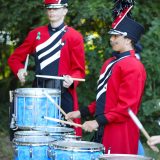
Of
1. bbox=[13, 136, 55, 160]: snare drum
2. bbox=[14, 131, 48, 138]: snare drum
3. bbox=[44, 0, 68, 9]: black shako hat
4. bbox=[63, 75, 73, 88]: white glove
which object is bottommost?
bbox=[13, 136, 55, 160]: snare drum

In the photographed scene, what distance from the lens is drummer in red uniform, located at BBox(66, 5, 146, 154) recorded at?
5781 millimetres

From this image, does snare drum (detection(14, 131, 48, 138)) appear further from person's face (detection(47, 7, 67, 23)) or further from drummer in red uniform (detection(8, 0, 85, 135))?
person's face (detection(47, 7, 67, 23))

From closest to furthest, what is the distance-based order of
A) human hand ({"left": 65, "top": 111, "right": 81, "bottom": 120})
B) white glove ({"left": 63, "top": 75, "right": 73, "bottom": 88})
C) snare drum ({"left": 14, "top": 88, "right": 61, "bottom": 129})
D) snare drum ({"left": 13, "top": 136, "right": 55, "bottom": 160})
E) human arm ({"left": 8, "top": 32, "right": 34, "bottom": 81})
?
snare drum ({"left": 13, "top": 136, "right": 55, "bottom": 160}) < human hand ({"left": 65, "top": 111, "right": 81, "bottom": 120}) < snare drum ({"left": 14, "top": 88, "right": 61, "bottom": 129}) < white glove ({"left": 63, "top": 75, "right": 73, "bottom": 88}) < human arm ({"left": 8, "top": 32, "right": 34, "bottom": 81})

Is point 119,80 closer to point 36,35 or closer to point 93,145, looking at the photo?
point 93,145

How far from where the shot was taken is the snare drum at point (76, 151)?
209 inches

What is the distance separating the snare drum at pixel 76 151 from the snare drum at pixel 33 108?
3.81ft

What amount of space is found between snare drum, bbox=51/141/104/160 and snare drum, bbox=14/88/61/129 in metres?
1.16

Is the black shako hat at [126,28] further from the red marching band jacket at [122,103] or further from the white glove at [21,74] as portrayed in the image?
the white glove at [21,74]

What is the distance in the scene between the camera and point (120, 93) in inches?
229

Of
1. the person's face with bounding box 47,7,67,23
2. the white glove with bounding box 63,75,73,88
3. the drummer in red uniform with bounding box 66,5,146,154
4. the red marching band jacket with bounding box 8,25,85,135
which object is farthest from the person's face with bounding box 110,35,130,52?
the person's face with bounding box 47,7,67,23

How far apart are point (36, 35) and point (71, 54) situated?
1.48 feet

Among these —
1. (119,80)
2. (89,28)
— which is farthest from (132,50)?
(89,28)

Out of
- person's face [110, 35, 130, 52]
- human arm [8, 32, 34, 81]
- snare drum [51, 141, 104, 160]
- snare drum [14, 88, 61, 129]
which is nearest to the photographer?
snare drum [51, 141, 104, 160]

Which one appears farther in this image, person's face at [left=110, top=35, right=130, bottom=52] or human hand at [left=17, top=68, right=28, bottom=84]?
human hand at [left=17, top=68, right=28, bottom=84]
